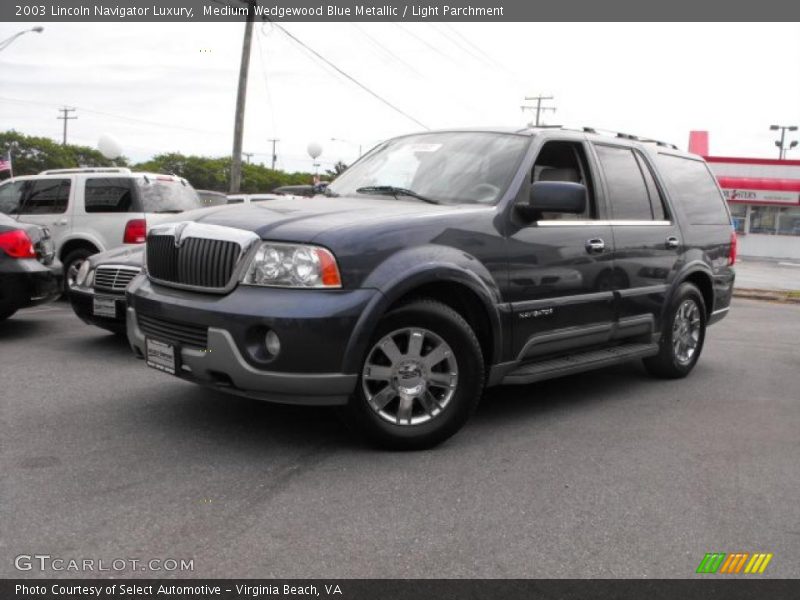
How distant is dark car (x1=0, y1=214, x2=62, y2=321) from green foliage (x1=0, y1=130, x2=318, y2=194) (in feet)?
183

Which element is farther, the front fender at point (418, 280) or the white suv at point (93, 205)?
the white suv at point (93, 205)

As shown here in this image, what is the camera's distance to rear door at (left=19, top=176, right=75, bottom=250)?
1004 centimetres

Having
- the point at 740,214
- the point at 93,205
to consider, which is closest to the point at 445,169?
the point at 93,205

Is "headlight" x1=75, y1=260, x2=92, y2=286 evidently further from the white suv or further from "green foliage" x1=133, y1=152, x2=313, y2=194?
"green foliage" x1=133, y1=152, x2=313, y2=194

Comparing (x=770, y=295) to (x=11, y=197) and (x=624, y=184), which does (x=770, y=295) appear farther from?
(x=11, y=197)

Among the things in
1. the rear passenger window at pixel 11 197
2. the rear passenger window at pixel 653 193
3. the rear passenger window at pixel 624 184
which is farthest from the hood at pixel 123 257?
the rear passenger window at pixel 11 197

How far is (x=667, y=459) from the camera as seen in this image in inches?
169

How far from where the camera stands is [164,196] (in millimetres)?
10008

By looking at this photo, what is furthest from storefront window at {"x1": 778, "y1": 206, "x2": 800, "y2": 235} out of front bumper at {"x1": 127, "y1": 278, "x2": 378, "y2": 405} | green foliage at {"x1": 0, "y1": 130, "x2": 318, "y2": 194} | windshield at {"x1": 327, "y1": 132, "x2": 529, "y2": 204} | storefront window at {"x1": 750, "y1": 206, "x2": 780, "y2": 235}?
green foliage at {"x1": 0, "y1": 130, "x2": 318, "y2": 194}

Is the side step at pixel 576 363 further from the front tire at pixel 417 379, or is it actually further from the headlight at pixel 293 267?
the headlight at pixel 293 267

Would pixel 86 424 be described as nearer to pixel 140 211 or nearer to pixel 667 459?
pixel 667 459

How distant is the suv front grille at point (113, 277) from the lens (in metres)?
6.40

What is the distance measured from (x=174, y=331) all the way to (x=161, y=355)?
7.0 inches
